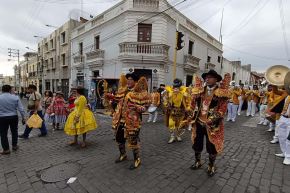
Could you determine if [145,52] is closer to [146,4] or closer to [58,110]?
[146,4]

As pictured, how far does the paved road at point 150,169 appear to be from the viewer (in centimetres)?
335

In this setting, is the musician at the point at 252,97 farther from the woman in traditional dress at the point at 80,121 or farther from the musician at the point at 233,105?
the woman in traditional dress at the point at 80,121

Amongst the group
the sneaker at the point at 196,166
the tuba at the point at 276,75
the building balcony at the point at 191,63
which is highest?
the building balcony at the point at 191,63

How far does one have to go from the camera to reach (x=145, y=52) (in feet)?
48.6

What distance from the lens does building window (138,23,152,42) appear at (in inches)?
591

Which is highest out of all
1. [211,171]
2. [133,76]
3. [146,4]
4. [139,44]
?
[146,4]

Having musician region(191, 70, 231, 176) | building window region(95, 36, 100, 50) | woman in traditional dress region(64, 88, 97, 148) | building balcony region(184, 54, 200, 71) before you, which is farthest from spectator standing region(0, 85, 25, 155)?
building balcony region(184, 54, 200, 71)

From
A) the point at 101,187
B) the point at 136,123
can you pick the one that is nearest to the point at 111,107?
the point at 136,123

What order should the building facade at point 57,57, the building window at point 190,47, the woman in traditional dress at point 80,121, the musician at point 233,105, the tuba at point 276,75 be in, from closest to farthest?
the tuba at point 276,75 → the woman in traditional dress at point 80,121 → the musician at point 233,105 → the building window at point 190,47 → the building facade at point 57,57

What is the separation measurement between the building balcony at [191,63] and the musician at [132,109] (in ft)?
47.8

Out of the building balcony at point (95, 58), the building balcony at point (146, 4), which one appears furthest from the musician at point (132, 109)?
the building balcony at point (95, 58)

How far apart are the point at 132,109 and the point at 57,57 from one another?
89.5 ft

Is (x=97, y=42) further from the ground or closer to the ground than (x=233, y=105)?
further from the ground

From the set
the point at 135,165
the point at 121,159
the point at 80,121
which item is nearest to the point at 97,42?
the point at 80,121
